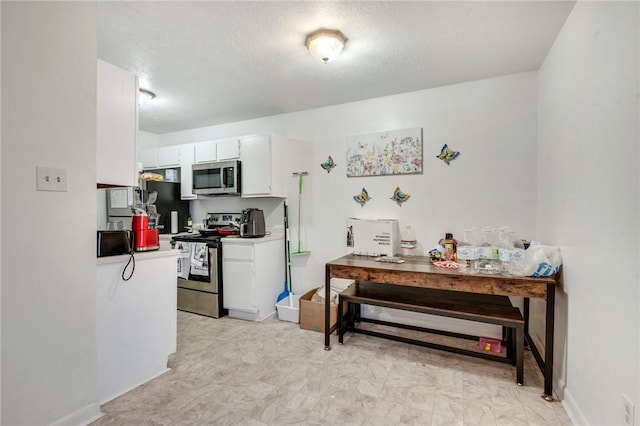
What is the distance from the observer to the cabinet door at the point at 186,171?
381cm

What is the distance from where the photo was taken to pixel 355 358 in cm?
236

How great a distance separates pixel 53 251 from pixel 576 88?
292cm

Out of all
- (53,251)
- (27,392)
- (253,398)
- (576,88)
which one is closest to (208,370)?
(253,398)

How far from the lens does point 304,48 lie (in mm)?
2160

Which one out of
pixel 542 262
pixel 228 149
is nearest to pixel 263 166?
pixel 228 149

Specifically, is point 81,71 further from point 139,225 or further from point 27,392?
point 27,392

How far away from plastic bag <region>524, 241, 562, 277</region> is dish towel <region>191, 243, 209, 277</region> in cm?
288

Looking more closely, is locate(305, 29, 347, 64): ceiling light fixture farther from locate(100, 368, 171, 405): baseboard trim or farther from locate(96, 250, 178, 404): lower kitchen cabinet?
locate(100, 368, 171, 405): baseboard trim

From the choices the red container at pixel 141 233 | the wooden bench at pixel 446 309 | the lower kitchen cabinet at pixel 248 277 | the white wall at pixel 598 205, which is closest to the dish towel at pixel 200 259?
the lower kitchen cabinet at pixel 248 277

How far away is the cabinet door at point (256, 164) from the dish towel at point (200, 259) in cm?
77

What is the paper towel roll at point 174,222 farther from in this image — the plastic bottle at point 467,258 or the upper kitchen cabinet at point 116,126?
the plastic bottle at point 467,258

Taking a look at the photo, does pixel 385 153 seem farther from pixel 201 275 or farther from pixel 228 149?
pixel 201 275

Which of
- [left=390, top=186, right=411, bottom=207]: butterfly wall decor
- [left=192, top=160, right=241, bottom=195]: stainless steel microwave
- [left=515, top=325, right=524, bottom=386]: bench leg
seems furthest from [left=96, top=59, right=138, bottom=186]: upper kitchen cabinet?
[left=515, top=325, right=524, bottom=386]: bench leg

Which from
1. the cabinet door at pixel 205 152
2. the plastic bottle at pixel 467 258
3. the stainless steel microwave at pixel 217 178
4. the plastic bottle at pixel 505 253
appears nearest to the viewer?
the plastic bottle at pixel 505 253
